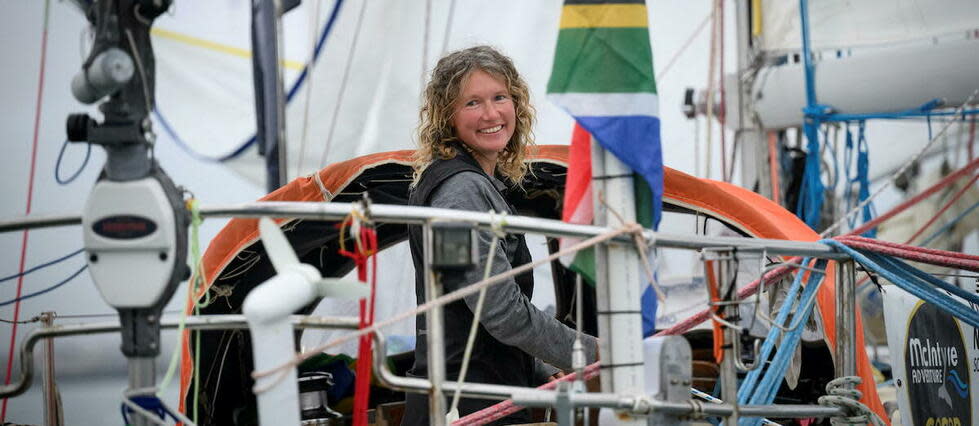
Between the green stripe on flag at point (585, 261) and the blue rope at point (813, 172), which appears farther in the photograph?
the blue rope at point (813, 172)

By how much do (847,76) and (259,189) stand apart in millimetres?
7592

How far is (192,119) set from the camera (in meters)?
12.3

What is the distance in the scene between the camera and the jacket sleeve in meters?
2.76

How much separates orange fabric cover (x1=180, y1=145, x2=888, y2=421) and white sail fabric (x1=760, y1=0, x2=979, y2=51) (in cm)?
283

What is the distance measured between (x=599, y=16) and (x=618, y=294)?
583 mm

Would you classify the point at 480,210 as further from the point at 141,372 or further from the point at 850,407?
the point at 850,407

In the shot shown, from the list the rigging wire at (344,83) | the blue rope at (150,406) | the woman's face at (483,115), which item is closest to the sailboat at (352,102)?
the rigging wire at (344,83)

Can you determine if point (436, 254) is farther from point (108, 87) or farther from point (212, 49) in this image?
point (212, 49)

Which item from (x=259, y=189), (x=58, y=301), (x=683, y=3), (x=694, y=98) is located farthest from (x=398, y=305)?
(x=259, y=189)

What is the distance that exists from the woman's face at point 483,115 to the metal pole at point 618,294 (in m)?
0.67

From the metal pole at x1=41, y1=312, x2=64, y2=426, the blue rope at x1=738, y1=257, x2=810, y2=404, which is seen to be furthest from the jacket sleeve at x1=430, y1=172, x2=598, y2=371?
the metal pole at x1=41, y1=312, x2=64, y2=426

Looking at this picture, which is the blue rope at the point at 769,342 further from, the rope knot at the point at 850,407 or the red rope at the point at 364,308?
the red rope at the point at 364,308

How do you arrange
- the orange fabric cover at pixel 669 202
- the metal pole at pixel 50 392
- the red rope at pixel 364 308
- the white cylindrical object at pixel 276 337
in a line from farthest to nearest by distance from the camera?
the orange fabric cover at pixel 669 202 → the metal pole at pixel 50 392 → the red rope at pixel 364 308 → the white cylindrical object at pixel 276 337

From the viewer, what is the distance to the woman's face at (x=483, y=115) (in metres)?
3.11
